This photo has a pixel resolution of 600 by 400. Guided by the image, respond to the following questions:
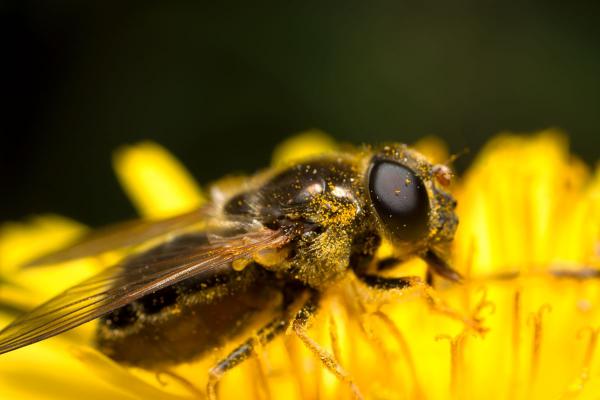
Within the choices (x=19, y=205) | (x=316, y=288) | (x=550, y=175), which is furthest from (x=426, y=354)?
(x=19, y=205)

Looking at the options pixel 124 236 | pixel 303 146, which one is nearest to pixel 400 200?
pixel 124 236

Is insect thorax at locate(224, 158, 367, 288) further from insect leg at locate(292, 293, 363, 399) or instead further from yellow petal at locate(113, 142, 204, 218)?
yellow petal at locate(113, 142, 204, 218)

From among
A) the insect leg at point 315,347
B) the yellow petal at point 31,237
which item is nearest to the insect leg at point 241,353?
the insect leg at point 315,347

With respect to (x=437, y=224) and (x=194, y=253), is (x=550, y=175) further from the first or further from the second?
(x=194, y=253)

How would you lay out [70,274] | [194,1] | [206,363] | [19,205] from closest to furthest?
[206,363], [70,274], [19,205], [194,1]

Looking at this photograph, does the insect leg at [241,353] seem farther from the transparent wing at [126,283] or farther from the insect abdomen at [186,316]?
the transparent wing at [126,283]

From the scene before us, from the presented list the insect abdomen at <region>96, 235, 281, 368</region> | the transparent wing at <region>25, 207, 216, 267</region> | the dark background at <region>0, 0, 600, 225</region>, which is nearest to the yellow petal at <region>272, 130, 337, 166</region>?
the dark background at <region>0, 0, 600, 225</region>

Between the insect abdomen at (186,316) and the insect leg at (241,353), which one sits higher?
the insect abdomen at (186,316)
